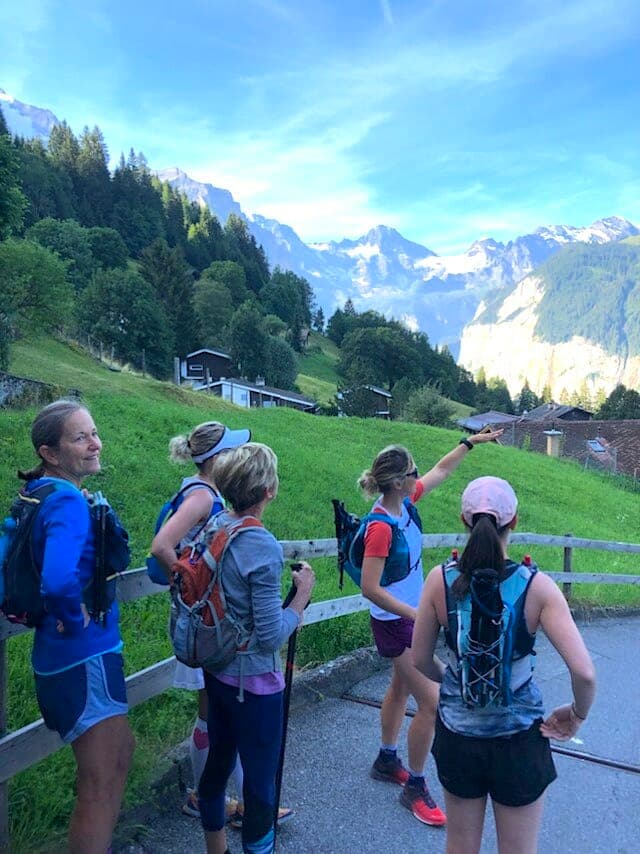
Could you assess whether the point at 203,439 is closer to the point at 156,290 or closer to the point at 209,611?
the point at 209,611

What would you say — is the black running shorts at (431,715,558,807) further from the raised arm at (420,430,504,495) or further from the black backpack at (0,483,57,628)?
the raised arm at (420,430,504,495)

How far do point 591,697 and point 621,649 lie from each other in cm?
552

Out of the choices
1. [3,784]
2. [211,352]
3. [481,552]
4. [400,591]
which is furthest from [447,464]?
[211,352]

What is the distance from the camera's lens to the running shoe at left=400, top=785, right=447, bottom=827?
10.8 ft

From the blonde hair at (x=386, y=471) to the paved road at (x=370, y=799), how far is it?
1600mm

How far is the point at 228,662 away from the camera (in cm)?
250

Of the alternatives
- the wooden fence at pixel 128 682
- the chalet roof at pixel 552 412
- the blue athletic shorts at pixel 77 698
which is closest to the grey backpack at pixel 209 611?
the blue athletic shorts at pixel 77 698

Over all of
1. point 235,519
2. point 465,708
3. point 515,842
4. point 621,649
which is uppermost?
point 235,519

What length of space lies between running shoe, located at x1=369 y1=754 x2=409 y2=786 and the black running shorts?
1.39 meters

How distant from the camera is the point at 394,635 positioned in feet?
11.4

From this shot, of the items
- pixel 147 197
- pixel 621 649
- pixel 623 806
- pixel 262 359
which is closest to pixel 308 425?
pixel 621 649

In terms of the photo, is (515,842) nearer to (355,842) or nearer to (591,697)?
(591,697)

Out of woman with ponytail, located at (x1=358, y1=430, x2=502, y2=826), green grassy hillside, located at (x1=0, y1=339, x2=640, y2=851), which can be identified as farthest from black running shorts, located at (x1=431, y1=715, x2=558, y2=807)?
green grassy hillside, located at (x1=0, y1=339, x2=640, y2=851)

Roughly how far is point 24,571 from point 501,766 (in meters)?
1.75
